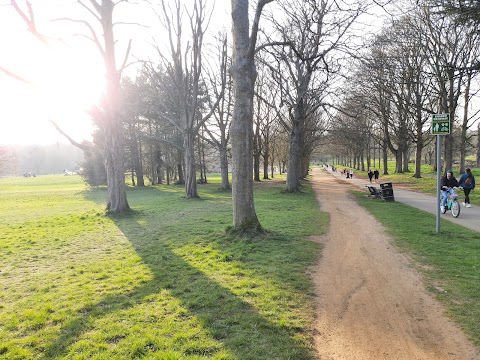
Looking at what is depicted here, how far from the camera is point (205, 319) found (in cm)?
393

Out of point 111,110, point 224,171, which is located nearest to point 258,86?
point 224,171

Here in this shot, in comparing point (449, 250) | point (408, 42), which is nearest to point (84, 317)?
point (449, 250)

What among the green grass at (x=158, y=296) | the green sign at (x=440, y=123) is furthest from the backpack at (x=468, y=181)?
the green grass at (x=158, y=296)

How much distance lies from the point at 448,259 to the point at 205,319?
199 inches

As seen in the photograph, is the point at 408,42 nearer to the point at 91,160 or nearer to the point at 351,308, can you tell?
the point at 351,308

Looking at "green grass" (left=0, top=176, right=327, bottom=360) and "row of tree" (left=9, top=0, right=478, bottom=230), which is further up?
"row of tree" (left=9, top=0, right=478, bottom=230)

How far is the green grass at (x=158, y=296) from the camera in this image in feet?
11.2

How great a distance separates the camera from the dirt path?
3.38 metres

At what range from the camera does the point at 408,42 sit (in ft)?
65.6

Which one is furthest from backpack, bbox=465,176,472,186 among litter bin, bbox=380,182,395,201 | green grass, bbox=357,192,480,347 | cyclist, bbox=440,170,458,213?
litter bin, bbox=380,182,395,201

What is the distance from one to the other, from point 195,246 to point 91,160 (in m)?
33.8

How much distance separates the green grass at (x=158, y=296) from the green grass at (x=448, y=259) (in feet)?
6.29

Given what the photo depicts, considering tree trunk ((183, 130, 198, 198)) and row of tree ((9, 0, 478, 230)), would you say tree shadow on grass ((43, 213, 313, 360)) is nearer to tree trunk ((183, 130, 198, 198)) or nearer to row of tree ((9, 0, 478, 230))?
row of tree ((9, 0, 478, 230))

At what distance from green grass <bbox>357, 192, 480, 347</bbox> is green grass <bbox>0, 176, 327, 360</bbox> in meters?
1.92
